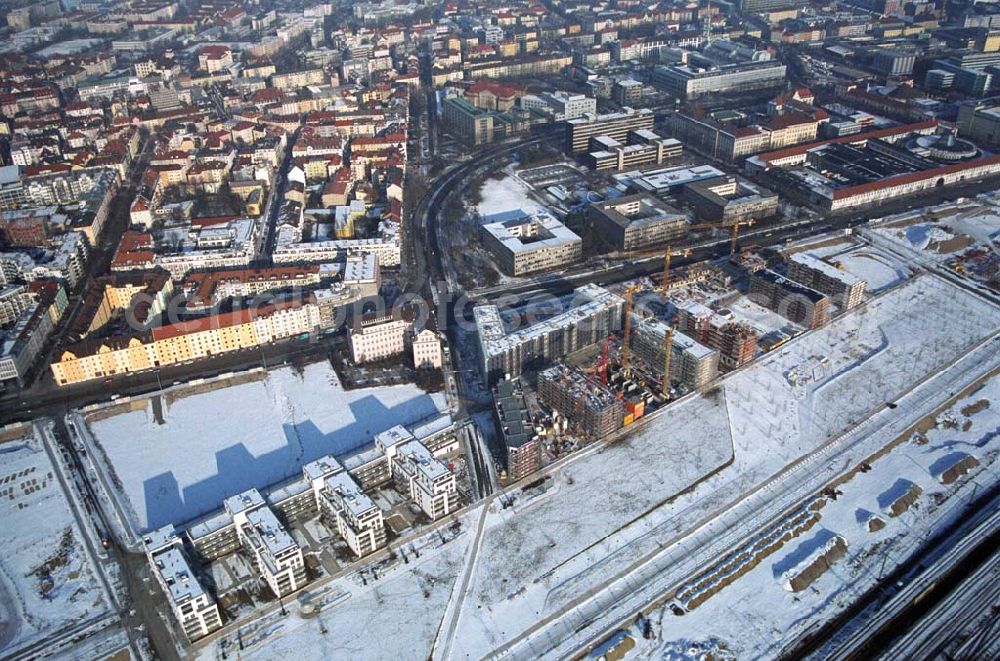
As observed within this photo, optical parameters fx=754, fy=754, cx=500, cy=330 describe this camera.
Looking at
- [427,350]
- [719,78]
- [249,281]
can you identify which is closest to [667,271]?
[427,350]

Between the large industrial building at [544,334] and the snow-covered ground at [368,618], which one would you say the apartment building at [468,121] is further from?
the snow-covered ground at [368,618]

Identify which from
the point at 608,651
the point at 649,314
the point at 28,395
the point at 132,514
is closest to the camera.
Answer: the point at 608,651

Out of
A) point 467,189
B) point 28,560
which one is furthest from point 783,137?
point 28,560

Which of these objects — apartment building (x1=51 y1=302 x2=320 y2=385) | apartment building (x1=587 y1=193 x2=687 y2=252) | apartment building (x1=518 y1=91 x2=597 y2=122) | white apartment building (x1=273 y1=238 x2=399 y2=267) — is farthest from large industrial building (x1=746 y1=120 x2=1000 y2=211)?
apartment building (x1=51 y1=302 x2=320 y2=385)

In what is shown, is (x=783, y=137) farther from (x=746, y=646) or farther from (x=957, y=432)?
(x=746, y=646)

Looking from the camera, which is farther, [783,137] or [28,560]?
[783,137]

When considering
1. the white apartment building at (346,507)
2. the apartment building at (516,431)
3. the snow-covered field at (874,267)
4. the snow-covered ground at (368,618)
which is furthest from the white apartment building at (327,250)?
the snow-covered field at (874,267)
